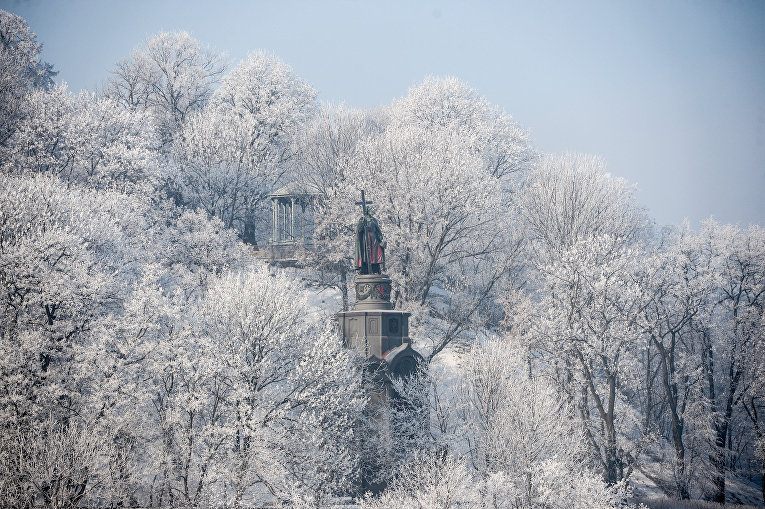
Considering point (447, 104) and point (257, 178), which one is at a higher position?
point (447, 104)

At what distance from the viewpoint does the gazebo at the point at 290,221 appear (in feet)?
161

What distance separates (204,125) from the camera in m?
49.8

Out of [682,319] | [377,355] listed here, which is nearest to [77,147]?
[377,355]

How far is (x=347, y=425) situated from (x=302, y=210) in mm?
23501

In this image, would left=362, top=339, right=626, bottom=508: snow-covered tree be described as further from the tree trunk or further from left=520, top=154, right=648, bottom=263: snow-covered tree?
left=520, top=154, right=648, bottom=263: snow-covered tree

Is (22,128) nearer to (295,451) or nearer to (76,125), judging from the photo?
(76,125)

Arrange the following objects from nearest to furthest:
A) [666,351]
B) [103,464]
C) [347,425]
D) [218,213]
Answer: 1. [103,464]
2. [347,425]
3. [666,351]
4. [218,213]

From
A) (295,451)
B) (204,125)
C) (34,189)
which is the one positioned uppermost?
(204,125)

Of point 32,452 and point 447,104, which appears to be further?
point 447,104

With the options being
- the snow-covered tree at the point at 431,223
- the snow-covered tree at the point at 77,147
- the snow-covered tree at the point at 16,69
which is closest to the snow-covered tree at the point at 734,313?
the snow-covered tree at the point at 431,223

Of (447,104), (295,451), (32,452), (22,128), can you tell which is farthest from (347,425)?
(447,104)

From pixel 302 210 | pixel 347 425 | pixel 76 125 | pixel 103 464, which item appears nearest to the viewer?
pixel 103 464

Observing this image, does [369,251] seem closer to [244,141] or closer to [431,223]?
[431,223]

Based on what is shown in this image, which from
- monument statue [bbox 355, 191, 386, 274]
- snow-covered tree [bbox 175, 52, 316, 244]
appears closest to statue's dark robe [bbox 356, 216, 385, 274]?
monument statue [bbox 355, 191, 386, 274]
